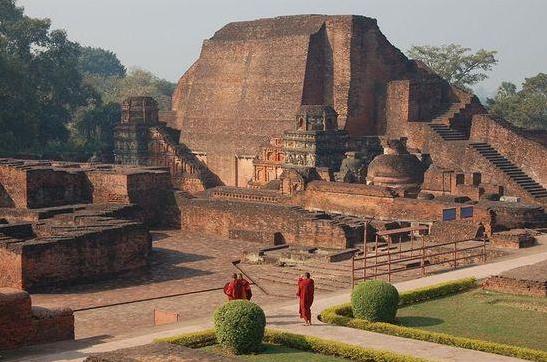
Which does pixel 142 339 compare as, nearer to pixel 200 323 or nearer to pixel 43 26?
pixel 200 323

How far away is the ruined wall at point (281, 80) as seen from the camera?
35844 mm

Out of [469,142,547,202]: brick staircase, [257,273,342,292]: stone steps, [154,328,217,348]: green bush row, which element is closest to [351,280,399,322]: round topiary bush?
[154,328,217,348]: green bush row

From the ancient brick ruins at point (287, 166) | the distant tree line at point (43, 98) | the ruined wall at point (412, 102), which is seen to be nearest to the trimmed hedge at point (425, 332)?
the ancient brick ruins at point (287, 166)

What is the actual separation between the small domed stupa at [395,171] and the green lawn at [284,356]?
627 inches

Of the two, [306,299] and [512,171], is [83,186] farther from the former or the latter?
[306,299]

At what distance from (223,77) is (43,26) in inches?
482

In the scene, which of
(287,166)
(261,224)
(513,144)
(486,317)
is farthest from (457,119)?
(486,317)

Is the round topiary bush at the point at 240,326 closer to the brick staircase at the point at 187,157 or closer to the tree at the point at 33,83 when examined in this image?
the brick staircase at the point at 187,157

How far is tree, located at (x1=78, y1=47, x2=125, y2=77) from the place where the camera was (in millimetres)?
105875

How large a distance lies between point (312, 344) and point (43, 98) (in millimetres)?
35882

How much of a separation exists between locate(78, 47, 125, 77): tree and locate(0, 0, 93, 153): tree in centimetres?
5409

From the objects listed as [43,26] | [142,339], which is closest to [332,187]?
[142,339]

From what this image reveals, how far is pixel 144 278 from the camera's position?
2073cm

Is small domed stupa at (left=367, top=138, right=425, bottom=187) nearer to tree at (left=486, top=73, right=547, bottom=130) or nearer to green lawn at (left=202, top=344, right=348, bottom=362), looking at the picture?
green lawn at (left=202, top=344, right=348, bottom=362)
